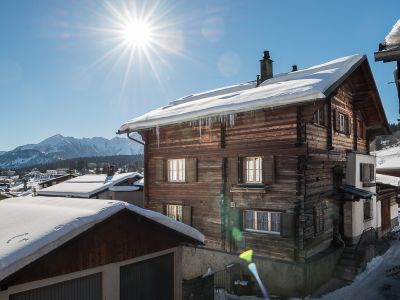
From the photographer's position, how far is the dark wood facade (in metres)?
13.1

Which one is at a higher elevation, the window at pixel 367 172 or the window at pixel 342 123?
the window at pixel 342 123

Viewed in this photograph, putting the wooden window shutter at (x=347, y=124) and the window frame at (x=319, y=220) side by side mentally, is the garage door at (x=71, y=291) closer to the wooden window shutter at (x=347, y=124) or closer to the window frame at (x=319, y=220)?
the window frame at (x=319, y=220)

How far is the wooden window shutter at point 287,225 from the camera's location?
13.0 metres

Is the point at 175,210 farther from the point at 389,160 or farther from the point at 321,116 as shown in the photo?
the point at 389,160

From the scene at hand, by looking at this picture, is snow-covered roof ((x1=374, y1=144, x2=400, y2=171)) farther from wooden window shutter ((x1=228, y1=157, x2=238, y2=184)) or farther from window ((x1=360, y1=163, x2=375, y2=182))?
wooden window shutter ((x1=228, y1=157, x2=238, y2=184))

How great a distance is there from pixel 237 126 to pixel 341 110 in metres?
5.83

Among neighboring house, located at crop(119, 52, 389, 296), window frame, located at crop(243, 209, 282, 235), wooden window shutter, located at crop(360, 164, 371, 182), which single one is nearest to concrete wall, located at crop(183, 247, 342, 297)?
neighboring house, located at crop(119, 52, 389, 296)

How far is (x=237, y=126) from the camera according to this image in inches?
586

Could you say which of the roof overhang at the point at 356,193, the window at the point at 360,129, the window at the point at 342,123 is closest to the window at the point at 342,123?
the window at the point at 342,123

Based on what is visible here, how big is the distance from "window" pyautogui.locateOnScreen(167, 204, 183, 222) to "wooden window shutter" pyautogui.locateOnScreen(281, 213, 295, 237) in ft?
18.5

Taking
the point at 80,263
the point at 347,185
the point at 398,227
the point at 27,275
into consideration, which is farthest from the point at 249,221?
the point at 398,227

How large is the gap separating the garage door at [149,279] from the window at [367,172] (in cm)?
1330

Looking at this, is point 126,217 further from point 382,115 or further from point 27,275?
point 382,115

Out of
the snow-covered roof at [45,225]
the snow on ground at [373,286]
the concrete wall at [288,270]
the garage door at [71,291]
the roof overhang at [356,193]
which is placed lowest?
the snow on ground at [373,286]
